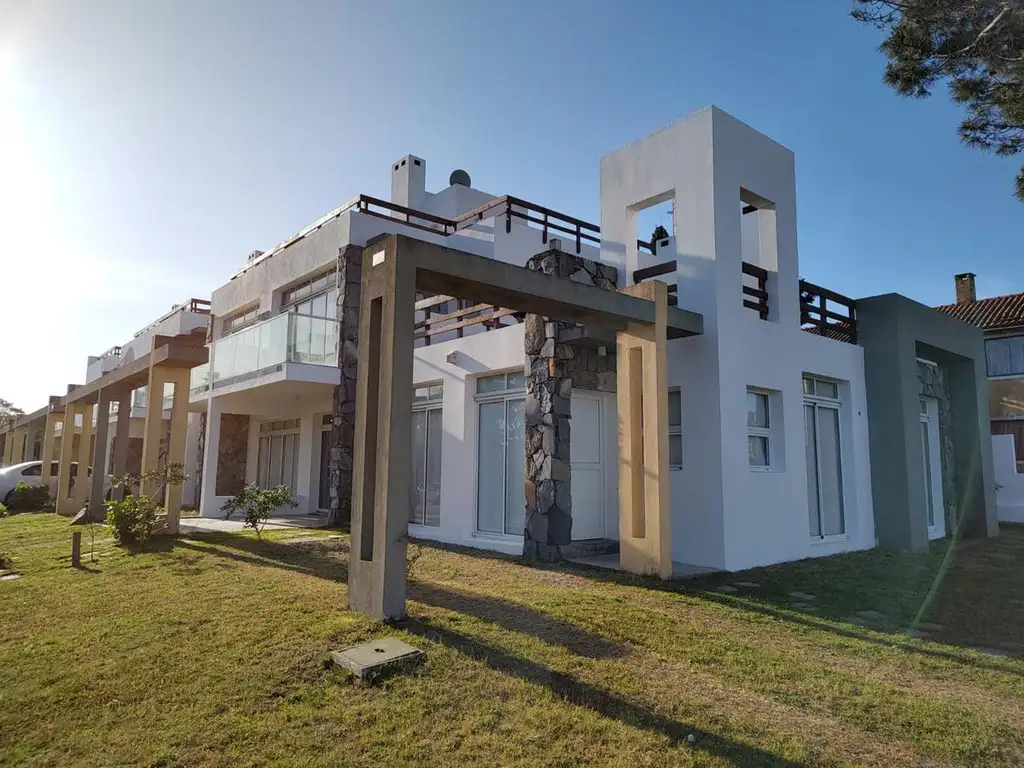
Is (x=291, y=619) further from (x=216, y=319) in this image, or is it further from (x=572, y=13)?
(x=216, y=319)

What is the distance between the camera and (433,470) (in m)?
12.4

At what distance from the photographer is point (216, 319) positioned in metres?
20.5

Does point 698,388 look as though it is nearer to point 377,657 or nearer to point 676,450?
point 676,450

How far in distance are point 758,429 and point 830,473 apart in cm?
251

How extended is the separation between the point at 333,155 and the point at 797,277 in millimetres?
7860

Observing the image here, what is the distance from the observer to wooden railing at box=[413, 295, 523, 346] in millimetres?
11656

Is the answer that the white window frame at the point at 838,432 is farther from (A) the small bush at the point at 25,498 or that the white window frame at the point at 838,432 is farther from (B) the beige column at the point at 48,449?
(B) the beige column at the point at 48,449

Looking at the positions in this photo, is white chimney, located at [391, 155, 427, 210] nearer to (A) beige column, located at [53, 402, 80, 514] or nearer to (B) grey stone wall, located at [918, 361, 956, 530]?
(A) beige column, located at [53, 402, 80, 514]

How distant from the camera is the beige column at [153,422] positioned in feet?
41.0

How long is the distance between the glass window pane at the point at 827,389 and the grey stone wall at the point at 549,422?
15.6 feet

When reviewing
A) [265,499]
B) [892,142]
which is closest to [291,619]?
[265,499]

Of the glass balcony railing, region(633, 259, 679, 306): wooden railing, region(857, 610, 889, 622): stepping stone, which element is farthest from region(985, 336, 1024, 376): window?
the glass balcony railing

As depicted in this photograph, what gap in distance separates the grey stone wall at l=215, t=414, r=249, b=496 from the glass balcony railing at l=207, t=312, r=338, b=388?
474cm

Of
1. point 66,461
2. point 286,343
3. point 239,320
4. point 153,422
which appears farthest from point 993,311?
point 66,461
